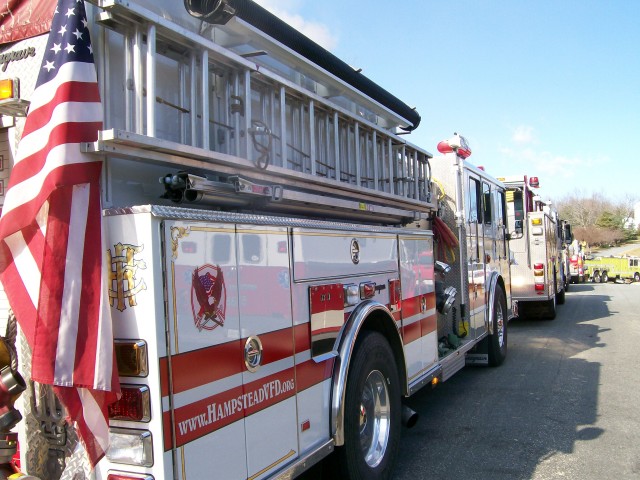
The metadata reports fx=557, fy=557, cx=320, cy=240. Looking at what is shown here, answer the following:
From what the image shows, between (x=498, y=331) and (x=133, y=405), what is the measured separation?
6.44 metres

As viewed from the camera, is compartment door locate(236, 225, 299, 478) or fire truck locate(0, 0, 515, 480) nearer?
fire truck locate(0, 0, 515, 480)

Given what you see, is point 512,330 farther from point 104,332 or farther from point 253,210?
point 104,332

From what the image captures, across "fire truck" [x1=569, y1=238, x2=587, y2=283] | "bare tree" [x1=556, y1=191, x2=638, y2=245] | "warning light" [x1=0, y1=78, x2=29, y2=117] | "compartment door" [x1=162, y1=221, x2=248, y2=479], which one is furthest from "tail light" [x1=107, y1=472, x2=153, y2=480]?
"bare tree" [x1=556, y1=191, x2=638, y2=245]

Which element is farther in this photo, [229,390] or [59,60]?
[229,390]

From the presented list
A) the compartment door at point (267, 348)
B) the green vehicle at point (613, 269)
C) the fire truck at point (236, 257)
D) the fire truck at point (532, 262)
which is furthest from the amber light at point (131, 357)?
the green vehicle at point (613, 269)

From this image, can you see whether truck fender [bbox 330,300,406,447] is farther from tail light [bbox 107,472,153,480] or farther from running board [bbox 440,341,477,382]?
running board [bbox 440,341,477,382]

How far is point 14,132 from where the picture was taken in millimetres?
2357

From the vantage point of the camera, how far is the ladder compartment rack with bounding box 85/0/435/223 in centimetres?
237

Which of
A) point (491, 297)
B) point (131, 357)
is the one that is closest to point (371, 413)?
point (131, 357)

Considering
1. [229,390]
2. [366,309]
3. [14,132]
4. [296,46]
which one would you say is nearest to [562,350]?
[366,309]

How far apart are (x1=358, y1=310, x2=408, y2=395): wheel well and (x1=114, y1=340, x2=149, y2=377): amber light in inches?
75.9

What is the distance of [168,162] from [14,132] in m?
0.64

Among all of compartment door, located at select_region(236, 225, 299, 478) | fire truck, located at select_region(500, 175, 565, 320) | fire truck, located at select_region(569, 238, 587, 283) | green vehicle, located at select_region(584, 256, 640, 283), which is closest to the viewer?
compartment door, located at select_region(236, 225, 299, 478)

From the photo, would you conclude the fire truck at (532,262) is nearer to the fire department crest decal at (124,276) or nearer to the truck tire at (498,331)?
the truck tire at (498,331)
